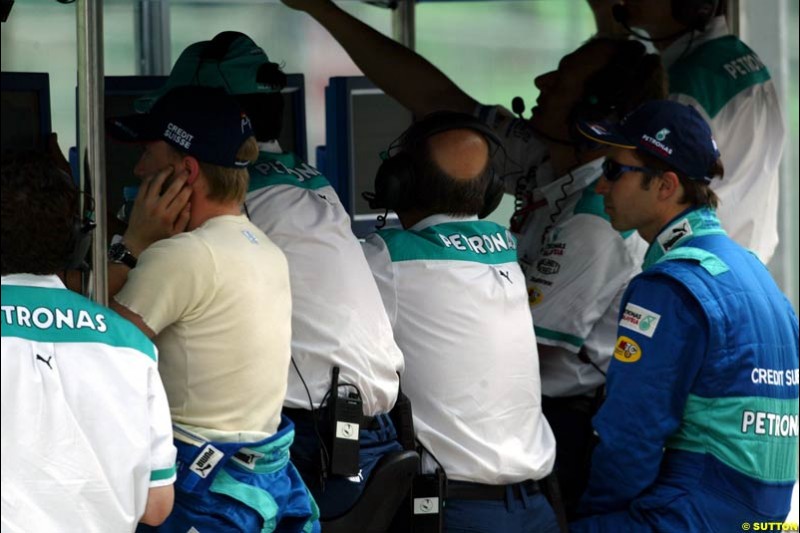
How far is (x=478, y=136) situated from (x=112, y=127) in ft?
3.43

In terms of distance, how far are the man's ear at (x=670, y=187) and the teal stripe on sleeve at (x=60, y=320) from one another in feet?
6.24

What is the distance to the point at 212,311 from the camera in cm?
301

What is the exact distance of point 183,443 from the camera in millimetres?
3027

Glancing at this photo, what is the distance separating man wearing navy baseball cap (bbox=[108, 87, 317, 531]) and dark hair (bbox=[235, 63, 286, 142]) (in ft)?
1.31

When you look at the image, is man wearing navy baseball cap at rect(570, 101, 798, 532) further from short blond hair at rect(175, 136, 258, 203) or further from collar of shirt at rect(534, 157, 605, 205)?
short blond hair at rect(175, 136, 258, 203)

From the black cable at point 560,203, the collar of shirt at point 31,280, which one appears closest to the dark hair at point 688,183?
the black cable at point 560,203

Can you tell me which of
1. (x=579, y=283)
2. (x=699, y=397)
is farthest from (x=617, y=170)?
(x=699, y=397)

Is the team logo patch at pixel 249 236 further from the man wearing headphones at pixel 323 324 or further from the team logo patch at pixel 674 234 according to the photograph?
the team logo patch at pixel 674 234

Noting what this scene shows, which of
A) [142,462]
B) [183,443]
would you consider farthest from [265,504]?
[142,462]

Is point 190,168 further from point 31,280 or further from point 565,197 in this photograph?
point 565,197

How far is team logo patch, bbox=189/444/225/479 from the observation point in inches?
119

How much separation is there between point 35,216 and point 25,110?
4.30 feet

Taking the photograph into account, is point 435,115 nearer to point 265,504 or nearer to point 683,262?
point 683,262

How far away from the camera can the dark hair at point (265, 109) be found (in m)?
3.69
